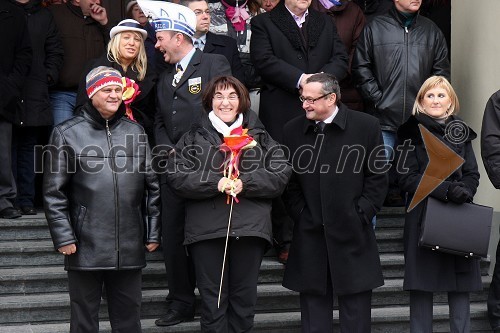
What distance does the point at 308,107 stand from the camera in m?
6.58

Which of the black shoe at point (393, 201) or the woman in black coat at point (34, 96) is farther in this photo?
the black shoe at point (393, 201)

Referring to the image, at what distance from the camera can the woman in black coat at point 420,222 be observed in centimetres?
676

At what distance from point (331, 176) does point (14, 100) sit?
2.77 metres

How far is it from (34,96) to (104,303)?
1969 mm

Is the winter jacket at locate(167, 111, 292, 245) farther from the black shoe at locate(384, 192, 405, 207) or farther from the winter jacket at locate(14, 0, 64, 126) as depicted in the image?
the black shoe at locate(384, 192, 405, 207)

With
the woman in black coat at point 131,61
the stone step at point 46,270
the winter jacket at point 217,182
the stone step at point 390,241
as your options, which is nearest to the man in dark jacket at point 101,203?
the winter jacket at point 217,182

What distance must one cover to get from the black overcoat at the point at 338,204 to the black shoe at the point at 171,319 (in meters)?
0.84

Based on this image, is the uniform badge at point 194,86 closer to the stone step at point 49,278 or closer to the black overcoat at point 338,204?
the black overcoat at point 338,204

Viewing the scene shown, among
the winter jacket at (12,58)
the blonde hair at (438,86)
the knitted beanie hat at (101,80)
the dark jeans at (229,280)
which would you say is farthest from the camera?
the winter jacket at (12,58)

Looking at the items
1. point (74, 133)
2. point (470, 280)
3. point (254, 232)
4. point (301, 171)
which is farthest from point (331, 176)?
point (74, 133)

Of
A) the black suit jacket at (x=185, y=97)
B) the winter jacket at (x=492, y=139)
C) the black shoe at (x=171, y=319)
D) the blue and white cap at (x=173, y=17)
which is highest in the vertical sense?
the blue and white cap at (x=173, y=17)

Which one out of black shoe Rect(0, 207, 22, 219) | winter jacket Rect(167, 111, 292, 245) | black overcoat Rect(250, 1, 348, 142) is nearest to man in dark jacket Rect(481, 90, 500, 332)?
black overcoat Rect(250, 1, 348, 142)

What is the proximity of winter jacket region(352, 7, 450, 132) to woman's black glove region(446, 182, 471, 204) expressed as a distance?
1.43 m

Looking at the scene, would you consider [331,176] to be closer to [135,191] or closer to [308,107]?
[308,107]
